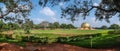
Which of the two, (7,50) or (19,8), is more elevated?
(19,8)

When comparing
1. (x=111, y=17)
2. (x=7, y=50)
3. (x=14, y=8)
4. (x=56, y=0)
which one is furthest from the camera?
(x=14, y=8)

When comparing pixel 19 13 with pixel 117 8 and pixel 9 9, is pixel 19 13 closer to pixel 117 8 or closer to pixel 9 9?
pixel 9 9

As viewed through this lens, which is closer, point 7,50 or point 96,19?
point 7,50

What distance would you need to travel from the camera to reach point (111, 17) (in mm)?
34344

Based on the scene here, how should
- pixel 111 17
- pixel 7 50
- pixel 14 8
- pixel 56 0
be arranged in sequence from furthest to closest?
pixel 14 8, pixel 111 17, pixel 56 0, pixel 7 50

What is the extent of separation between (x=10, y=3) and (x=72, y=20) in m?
7.81

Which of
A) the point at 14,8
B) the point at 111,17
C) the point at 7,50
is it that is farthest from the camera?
the point at 14,8

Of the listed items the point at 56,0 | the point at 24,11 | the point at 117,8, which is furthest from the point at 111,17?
the point at 24,11

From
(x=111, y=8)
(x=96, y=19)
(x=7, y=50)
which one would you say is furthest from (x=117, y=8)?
(x=7, y=50)

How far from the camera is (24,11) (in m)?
37.5

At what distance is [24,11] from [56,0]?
6.60m

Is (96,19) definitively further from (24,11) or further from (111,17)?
(24,11)

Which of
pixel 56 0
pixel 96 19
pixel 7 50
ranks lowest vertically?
pixel 7 50

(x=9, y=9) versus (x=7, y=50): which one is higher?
(x=9, y=9)
